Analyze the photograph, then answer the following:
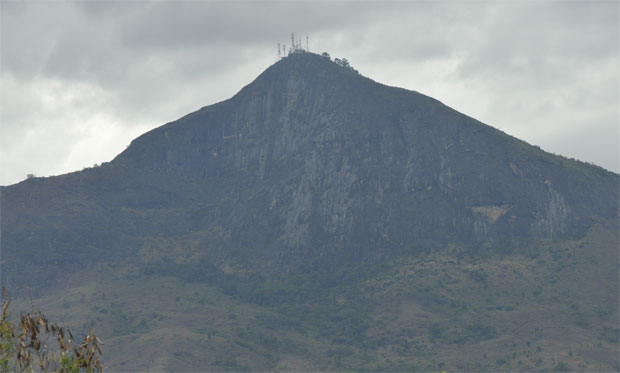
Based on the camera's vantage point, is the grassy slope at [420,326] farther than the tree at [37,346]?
Yes

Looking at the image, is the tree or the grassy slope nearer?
the tree

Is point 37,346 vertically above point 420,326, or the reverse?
point 37,346

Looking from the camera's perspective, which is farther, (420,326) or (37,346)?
(420,326)

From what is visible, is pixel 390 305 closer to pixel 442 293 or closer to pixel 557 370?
pixel 442 293

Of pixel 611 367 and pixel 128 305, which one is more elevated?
pixel 128 305

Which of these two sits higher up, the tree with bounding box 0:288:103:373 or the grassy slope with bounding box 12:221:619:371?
the tree with bounding box 0:288:103:373

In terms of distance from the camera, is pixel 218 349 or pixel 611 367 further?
pixel 218 349

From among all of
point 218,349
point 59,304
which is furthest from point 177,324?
point 59,304

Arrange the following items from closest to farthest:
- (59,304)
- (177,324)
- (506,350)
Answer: (506,350) → (177,324) → (59,304)
